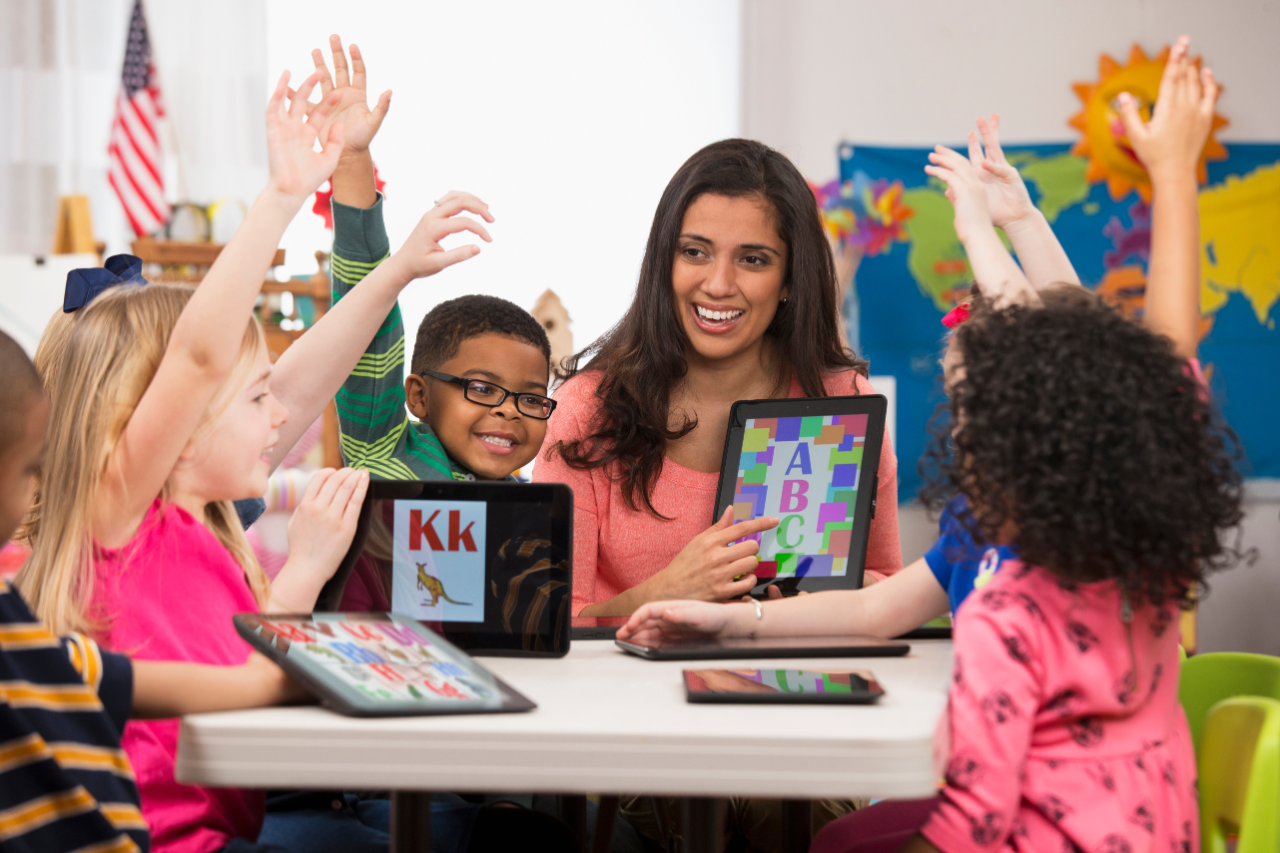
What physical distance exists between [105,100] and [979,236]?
3.16 meters

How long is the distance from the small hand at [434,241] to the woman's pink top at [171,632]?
1.26 ft

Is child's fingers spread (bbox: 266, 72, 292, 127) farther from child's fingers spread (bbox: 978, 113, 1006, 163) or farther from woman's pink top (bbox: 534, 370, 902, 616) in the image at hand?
child's fingers spread (bbox: 978, 113, 1006, 163)

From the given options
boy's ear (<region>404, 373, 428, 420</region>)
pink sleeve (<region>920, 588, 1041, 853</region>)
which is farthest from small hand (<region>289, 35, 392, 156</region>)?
pink sleeve (<region>920, 588, 1041, 853</region>)

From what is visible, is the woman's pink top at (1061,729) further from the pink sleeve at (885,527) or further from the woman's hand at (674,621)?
the pink sleeve at (885,527)

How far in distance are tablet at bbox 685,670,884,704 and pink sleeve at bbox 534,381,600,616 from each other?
758 millimetres

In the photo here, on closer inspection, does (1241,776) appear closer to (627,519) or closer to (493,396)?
(627,519)

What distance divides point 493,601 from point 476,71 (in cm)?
278

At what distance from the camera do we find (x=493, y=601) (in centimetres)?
100

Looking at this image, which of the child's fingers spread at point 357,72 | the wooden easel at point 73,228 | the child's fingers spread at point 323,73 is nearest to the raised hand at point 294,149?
the child's fingers spread at point 323,73

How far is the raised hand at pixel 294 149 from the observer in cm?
99

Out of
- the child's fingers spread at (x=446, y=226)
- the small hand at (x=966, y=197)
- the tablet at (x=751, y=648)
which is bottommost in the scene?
the tablet at (x=751, y=648)

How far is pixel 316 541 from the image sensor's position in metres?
0.99

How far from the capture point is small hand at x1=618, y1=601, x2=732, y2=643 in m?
1.02

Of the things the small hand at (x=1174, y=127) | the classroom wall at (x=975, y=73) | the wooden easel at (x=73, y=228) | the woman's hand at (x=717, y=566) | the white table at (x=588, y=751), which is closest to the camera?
the white table at (x=588, y=751)
